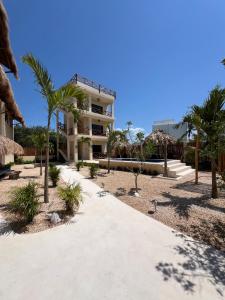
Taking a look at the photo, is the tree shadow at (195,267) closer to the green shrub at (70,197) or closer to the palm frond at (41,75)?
the green shrub at (70,197)

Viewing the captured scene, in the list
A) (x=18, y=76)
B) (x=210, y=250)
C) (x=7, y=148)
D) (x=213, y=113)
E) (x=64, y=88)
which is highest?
(x=18, y=76)

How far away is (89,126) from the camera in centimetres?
2425

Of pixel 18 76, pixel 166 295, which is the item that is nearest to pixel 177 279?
pixel 166 295

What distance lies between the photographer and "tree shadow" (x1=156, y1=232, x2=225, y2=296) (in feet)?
8.42

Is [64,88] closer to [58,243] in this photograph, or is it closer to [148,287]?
[58,243]

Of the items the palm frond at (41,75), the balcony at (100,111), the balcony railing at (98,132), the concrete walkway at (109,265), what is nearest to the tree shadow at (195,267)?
the concrete walkway at (109,265)

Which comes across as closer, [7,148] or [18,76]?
[7,148]

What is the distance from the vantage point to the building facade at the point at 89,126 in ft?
77.1

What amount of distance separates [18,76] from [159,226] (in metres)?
11.9

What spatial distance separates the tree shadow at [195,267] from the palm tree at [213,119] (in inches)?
154

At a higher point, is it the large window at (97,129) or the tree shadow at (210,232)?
the large window at (97,129)

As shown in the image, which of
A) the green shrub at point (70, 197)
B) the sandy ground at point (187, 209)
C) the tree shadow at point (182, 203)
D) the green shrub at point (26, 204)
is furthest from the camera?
the tree shadow at point (182, 203)

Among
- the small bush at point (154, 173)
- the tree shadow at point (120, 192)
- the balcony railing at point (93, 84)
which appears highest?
the balcony railing at point (93, 84)

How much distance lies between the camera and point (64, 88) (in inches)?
224
